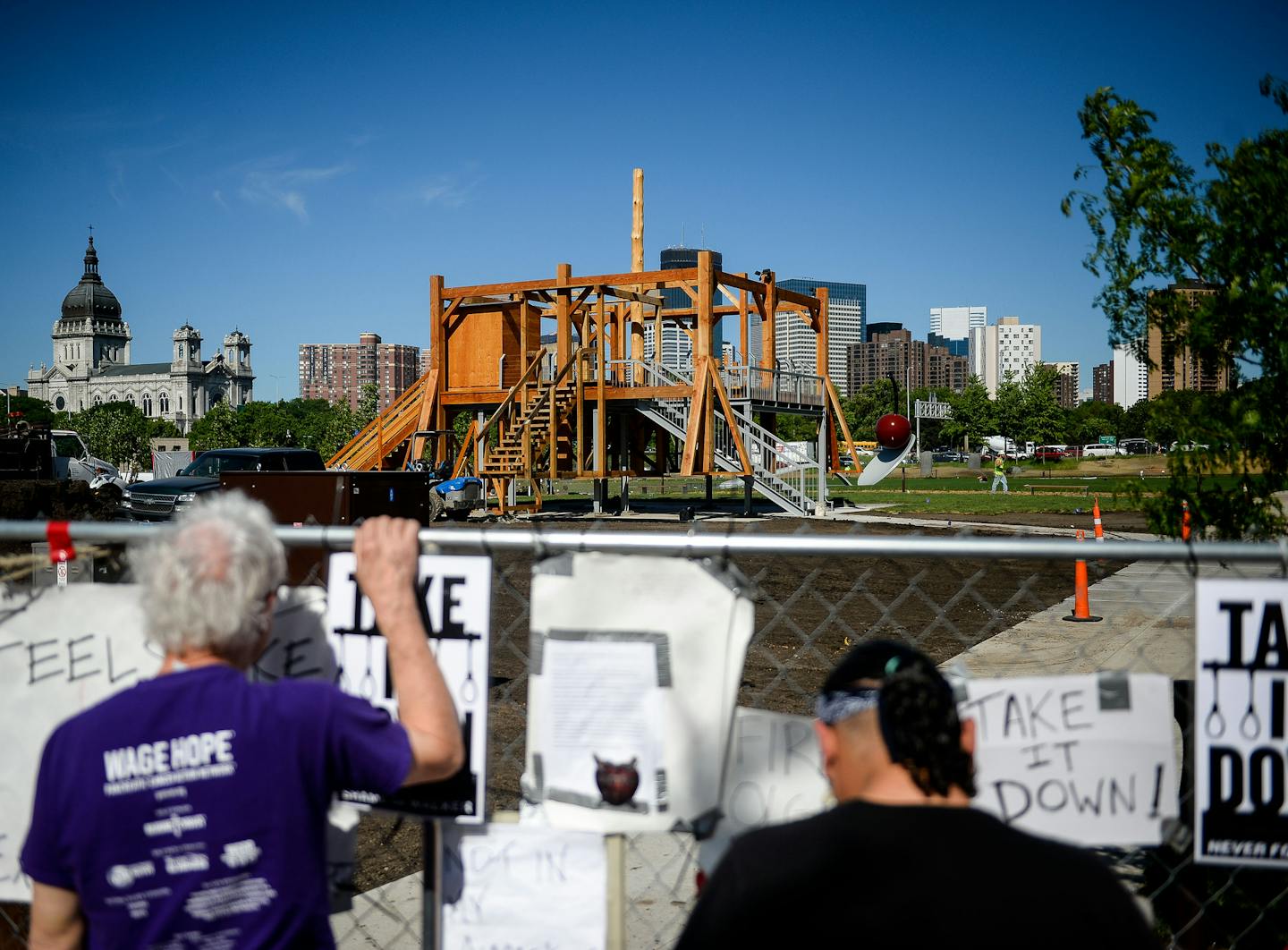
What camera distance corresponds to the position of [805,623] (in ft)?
39.2

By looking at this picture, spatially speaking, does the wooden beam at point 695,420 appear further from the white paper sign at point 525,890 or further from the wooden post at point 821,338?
the white paper sign at point 525,890

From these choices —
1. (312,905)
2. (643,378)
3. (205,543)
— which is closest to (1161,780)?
(312,905)

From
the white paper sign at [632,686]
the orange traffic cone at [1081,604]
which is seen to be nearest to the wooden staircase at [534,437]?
the orange traffic cone at [1081,604]

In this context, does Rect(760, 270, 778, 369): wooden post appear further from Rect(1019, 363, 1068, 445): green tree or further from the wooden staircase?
Rect(1019, 363, 1068, 445): green tree

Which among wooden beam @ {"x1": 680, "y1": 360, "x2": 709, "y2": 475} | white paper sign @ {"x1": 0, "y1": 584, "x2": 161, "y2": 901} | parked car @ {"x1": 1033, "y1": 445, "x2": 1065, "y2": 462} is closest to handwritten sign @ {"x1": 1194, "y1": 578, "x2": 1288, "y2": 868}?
white paper sign @ {"x1": 0, "y1": 584, "x2": 161, "y2": 901}

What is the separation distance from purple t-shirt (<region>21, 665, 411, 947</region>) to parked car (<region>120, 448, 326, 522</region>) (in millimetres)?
18888

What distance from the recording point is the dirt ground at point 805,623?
5207mm

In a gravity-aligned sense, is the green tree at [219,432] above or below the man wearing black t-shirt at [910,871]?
above

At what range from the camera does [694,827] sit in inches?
91.9

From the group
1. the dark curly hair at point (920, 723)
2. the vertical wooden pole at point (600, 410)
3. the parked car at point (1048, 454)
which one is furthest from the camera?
the parked car at point (1048, 454)

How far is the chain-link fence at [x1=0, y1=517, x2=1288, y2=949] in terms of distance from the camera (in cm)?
238

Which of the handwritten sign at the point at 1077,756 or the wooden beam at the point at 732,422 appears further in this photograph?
the wooden beam at the point at 732,422

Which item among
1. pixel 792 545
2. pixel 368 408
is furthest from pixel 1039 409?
pixel 792 545

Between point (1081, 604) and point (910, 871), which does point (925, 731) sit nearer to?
point (910, 871)
